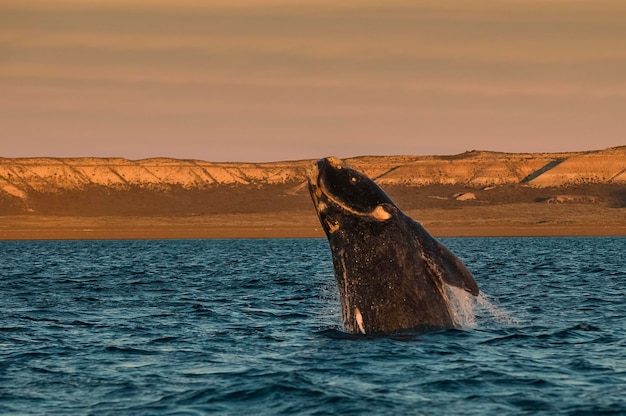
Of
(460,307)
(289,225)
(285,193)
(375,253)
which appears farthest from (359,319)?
(285,193)

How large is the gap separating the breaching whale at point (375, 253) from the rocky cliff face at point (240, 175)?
389ft

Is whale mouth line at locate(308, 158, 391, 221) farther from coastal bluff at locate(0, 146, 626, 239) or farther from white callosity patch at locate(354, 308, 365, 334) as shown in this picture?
coastal bluff at locate(0, 146, 626, 239)

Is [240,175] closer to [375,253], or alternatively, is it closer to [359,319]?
[359,319]

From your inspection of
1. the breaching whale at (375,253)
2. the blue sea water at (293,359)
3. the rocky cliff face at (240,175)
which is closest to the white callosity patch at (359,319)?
the breaching whale at (375,253)

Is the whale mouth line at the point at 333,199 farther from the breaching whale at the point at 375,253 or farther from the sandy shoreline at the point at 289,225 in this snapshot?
the sandy shoreline at the point at 289,225

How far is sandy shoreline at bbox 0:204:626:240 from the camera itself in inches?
3728

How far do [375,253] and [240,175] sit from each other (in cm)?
14049

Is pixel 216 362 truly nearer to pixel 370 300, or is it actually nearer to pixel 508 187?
pixel 370 300

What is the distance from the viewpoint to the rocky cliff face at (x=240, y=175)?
13800 cm

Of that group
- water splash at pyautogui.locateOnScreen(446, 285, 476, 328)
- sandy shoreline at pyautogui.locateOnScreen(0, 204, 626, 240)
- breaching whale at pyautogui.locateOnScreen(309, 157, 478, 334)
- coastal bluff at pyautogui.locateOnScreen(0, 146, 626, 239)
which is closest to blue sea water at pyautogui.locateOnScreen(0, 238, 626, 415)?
water splash at pyautogui.locateOnScreen(446, 285, 476, 328)

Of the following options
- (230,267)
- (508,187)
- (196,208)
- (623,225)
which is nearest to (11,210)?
(196,208)

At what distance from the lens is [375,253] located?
41.6 ft

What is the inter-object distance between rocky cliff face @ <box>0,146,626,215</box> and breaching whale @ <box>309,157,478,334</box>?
118463mm

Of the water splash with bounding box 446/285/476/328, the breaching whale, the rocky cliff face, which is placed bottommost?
the water splash with bounding box 446/285/476/328
